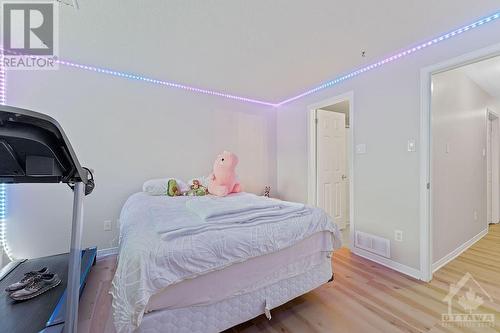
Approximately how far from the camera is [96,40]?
1911mm

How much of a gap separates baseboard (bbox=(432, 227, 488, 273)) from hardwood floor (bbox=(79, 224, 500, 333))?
0.05m

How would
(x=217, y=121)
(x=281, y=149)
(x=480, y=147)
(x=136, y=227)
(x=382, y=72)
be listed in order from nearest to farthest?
(x=136, y=227)
(x=382, y=72)
(x=480, y=147)
(x=217, y=121)
(x=281, y=149)

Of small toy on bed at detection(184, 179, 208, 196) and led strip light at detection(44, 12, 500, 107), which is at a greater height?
led strip light at detection(44, 12, 500, 107)

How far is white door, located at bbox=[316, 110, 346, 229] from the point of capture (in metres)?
3.20

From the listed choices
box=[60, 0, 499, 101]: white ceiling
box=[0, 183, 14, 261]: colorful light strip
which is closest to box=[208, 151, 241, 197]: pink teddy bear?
box=[60, 0, 499, 101]: white ceiling

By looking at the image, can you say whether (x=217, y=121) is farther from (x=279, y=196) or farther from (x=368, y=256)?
(x=368, y=256)

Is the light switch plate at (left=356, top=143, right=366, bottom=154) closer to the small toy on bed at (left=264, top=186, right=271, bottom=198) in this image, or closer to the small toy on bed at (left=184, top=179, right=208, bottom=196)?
the small toy on bed at (left=264, top=186, right=271, bottom=198)

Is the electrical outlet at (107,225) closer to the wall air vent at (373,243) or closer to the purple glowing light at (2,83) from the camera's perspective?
the purple glowing light at (2,83)

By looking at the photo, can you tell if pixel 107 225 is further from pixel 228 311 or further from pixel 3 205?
pixel 228 311

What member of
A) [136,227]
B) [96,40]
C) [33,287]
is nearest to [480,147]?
[136,227]

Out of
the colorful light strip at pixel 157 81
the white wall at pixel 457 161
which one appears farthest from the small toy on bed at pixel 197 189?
the white wall at pixel 457 161

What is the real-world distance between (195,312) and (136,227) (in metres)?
0.62

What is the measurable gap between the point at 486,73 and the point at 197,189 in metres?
3.88

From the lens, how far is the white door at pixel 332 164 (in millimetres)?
3197
